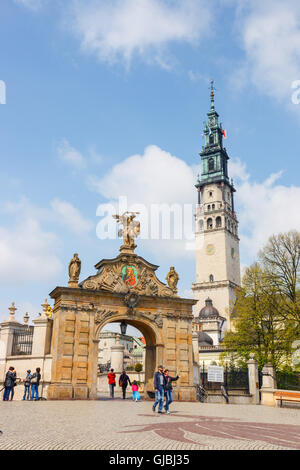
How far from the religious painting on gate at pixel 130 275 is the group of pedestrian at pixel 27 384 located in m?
8.27

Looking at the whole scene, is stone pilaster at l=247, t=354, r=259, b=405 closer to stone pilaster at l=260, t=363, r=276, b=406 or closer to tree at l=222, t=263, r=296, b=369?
stone pilaster at l=260, t=363, r=276, b=406

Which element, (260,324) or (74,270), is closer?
(74,270)

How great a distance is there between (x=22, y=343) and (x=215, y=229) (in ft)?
280

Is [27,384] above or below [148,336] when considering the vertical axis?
below

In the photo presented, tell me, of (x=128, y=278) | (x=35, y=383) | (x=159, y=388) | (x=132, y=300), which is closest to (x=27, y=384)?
(x=35, y=383)

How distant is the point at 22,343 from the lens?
1136 inches

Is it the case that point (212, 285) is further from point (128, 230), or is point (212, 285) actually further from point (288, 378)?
point (128, 230)

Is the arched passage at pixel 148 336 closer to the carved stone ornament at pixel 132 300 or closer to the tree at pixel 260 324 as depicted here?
the carved stone ornament at pixel 132 300

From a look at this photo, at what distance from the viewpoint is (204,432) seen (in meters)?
11.7

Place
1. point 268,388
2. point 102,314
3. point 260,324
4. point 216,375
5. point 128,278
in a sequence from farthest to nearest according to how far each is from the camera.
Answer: point 260,324 < point 216,375 < point 128,278 < point 102,314 < point 268,388

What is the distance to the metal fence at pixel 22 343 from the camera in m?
28.6

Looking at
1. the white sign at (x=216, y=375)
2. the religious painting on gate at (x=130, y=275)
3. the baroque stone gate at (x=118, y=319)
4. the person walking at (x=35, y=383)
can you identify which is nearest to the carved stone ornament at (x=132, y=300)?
the baroque stone gate at (x=118, y=319)

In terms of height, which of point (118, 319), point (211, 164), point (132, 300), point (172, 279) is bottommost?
point (118, 319)
